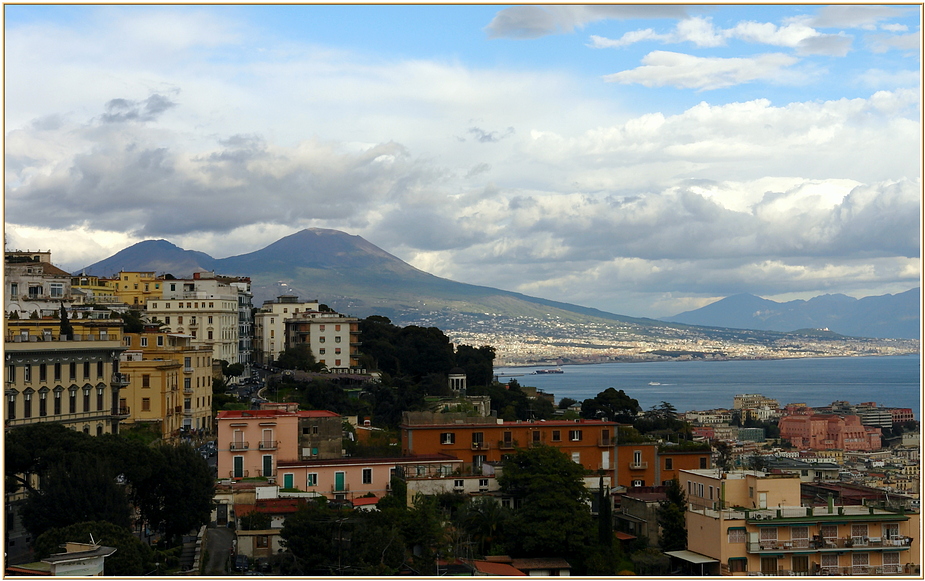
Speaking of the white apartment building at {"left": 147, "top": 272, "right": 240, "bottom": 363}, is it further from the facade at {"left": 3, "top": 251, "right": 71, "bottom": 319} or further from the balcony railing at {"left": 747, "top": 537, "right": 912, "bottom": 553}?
the balcony railing at {"left": 747, "top": 537, "right": 912, "bottom": 553}

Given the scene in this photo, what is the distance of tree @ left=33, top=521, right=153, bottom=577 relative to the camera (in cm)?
2066

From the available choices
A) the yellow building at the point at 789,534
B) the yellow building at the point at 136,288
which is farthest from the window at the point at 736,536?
the yellow building at the point at 136,288

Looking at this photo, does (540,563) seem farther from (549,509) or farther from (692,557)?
(692,557)

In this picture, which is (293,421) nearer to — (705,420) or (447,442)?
(447,442)

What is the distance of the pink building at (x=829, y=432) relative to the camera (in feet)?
333

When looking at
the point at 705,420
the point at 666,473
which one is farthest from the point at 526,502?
the point at 705,420

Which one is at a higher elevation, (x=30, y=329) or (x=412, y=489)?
(x=30, y=329)

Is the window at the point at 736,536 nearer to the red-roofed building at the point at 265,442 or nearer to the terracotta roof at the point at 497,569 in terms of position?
the terracotta roof at the point at 497,569

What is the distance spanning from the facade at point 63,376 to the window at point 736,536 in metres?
18.8

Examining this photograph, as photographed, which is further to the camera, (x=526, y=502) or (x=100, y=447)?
(x=526, y=502)

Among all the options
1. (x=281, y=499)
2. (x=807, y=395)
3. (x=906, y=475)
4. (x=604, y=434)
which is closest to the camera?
(x=281, y=499)

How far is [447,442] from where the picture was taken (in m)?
35.8

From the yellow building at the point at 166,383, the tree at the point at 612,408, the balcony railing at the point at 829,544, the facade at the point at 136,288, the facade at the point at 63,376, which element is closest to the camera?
the balcony railing at the point at 829,544

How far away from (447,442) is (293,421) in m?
5.09
